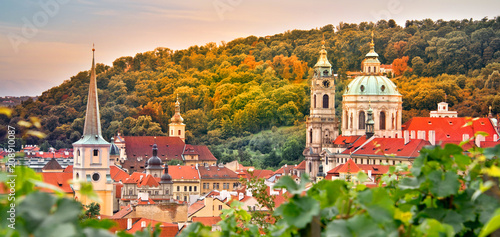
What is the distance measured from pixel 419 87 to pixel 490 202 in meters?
66.9

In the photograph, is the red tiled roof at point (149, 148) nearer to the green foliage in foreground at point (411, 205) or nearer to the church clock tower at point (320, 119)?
the church clock tower at point (320, 119)

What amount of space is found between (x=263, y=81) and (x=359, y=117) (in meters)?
24.3

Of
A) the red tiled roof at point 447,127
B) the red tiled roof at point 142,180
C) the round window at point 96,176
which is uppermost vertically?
the red tiled roof at point 447,127

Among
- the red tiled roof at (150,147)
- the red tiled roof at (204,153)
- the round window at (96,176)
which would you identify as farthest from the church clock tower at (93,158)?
the red tiled roof at (150,147)

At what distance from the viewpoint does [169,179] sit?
49.1 m

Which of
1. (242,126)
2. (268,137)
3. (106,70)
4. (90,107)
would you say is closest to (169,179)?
(90,107)

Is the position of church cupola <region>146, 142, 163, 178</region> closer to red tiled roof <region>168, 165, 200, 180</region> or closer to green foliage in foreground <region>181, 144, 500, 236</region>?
red tiled roof <region>168, 165, 200, 180</region>

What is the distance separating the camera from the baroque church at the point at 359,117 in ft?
181

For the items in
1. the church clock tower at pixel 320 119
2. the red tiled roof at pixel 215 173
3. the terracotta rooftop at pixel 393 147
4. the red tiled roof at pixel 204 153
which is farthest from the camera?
the red tiled roof at pixel 204 153

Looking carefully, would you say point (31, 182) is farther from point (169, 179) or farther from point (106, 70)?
point (106, 70)

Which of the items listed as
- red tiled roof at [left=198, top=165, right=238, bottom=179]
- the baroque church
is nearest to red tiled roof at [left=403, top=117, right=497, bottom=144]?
the baroque church

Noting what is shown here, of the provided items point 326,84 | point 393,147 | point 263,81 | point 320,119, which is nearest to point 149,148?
point 263,81

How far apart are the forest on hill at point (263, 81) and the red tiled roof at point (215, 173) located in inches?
231

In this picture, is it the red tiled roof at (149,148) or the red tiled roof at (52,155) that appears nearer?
the red tiled roof at (52,155)
